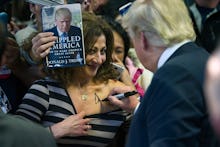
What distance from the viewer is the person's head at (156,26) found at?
1530 mm

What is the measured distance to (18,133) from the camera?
4.14ft

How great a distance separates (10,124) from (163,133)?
0.46 metres

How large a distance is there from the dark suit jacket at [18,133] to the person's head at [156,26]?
1.68 ft

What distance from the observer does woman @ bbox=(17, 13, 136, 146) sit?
2109mm

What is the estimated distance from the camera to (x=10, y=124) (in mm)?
1258

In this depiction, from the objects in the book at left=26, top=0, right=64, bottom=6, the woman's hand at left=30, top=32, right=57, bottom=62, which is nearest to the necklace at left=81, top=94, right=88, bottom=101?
the woman's hand at left=30, top=32, right=57, bottom=62

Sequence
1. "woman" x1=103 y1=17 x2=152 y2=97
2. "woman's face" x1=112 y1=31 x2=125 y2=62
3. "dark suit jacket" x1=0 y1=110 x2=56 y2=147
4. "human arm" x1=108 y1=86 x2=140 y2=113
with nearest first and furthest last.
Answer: "dark suit jacket" x1=0 y1=110 x2=56 y2=147, "human arm" x1=108 y1=86 x2=140 y2=113, "woman" x1=103 y1=17 x2=152 y2=97, "woman's face" x1=112 y1=31 x2=125 y2=62

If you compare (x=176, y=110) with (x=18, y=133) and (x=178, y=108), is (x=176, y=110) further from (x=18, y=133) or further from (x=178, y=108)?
(x=18, y=133)

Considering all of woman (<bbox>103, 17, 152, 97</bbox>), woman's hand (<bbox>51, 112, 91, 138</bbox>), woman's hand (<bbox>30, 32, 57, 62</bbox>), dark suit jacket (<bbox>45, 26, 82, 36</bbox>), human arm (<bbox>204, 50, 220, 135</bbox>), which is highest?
human arm (<bbox>204, 50, 220, 135</bbox>)

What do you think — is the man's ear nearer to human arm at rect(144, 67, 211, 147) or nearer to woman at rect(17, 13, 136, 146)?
human arm at rect(144, 67, 211, 147)

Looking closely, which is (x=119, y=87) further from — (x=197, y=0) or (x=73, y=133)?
(x=197, y=0)

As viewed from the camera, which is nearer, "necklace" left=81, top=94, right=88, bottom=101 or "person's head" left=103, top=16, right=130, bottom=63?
"necklace" left=81, top=94, right=88, bottom=101

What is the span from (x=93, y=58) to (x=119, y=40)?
649 mm

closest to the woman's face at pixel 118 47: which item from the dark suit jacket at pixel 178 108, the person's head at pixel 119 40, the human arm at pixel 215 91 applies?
the person's head at pixel 119 40
